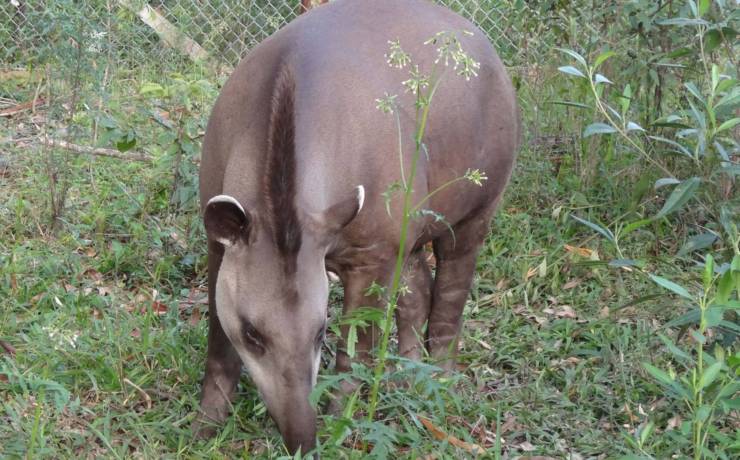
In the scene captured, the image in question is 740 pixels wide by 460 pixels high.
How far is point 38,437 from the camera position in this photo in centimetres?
416

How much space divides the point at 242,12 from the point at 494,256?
421 centimetres

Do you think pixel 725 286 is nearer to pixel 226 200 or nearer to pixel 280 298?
pixel 280 298

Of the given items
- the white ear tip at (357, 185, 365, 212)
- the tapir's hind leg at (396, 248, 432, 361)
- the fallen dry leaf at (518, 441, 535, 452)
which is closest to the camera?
the white ear tip at (357, 185, 365, 212)

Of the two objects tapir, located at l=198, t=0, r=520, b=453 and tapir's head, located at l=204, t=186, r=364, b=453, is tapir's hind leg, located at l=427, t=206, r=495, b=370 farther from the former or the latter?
tapir's head, located at l=204, t=186, r=364, b=453

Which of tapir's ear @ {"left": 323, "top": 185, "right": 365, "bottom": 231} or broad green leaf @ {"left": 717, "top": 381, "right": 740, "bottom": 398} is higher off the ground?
tapir's ear @ {"left": 323, "top": 185, "right": 365, "bottom": 231}

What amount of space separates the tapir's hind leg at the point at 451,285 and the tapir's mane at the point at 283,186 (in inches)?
71.1

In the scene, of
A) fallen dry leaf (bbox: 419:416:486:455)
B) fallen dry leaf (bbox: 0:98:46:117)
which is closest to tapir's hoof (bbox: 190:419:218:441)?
fallen dry leaf (bbox: 419:416:486:455)

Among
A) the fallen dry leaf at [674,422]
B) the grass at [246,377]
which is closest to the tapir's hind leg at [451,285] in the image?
the grass at [246,377]

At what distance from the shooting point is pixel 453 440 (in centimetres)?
455

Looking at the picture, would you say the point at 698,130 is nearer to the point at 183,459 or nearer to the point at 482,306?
the point at 482,306

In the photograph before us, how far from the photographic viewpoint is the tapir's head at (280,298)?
13.1 feet

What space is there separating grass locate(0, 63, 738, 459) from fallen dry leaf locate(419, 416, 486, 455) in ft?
0.10

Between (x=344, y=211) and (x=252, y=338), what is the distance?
Answer: 58 cm

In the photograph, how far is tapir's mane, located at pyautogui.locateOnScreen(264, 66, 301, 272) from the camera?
3.95m
